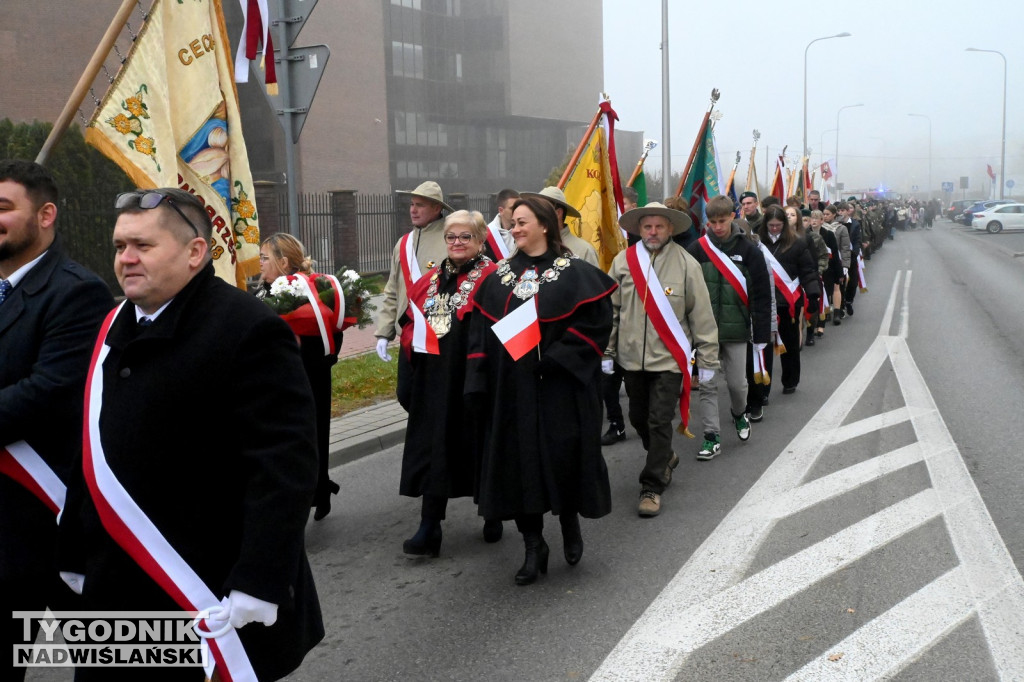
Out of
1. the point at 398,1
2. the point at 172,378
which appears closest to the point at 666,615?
the point at 172,378

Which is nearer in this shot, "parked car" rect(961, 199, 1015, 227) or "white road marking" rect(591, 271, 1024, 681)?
"white road marking" rect(591, 271, 1024, 681)

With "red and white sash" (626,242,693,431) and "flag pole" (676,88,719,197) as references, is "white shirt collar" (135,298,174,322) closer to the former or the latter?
"red and white sash" (626,242,693,431)

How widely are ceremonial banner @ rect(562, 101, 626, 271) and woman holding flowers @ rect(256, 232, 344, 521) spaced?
3.83 meters

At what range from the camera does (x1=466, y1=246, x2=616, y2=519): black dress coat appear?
484 cm

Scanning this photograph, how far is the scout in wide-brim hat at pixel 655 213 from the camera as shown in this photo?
6.45 m

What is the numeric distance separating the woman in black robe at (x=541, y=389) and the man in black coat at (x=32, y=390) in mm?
2224

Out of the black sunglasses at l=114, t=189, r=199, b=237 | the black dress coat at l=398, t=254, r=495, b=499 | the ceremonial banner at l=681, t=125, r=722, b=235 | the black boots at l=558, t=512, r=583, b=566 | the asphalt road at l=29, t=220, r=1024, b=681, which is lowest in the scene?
the asphalt road at l=29, t=220, r=1024, b=681

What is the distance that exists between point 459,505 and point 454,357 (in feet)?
5.17

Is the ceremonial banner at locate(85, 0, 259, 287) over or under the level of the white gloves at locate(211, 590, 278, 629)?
over

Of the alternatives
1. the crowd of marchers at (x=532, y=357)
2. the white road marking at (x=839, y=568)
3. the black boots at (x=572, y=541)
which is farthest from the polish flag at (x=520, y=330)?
the white road marking at (x=839, y=568)

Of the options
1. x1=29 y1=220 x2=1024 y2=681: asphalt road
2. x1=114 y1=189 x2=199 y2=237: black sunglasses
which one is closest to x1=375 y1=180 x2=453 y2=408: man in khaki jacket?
x1=29 y1=220 x2=1024 y2=681: asphalt road

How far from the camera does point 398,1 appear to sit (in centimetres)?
4769

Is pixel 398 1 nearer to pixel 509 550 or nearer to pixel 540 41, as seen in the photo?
pixel 540 41

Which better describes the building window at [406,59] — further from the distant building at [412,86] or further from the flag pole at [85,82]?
the flag pole at [85,82]
